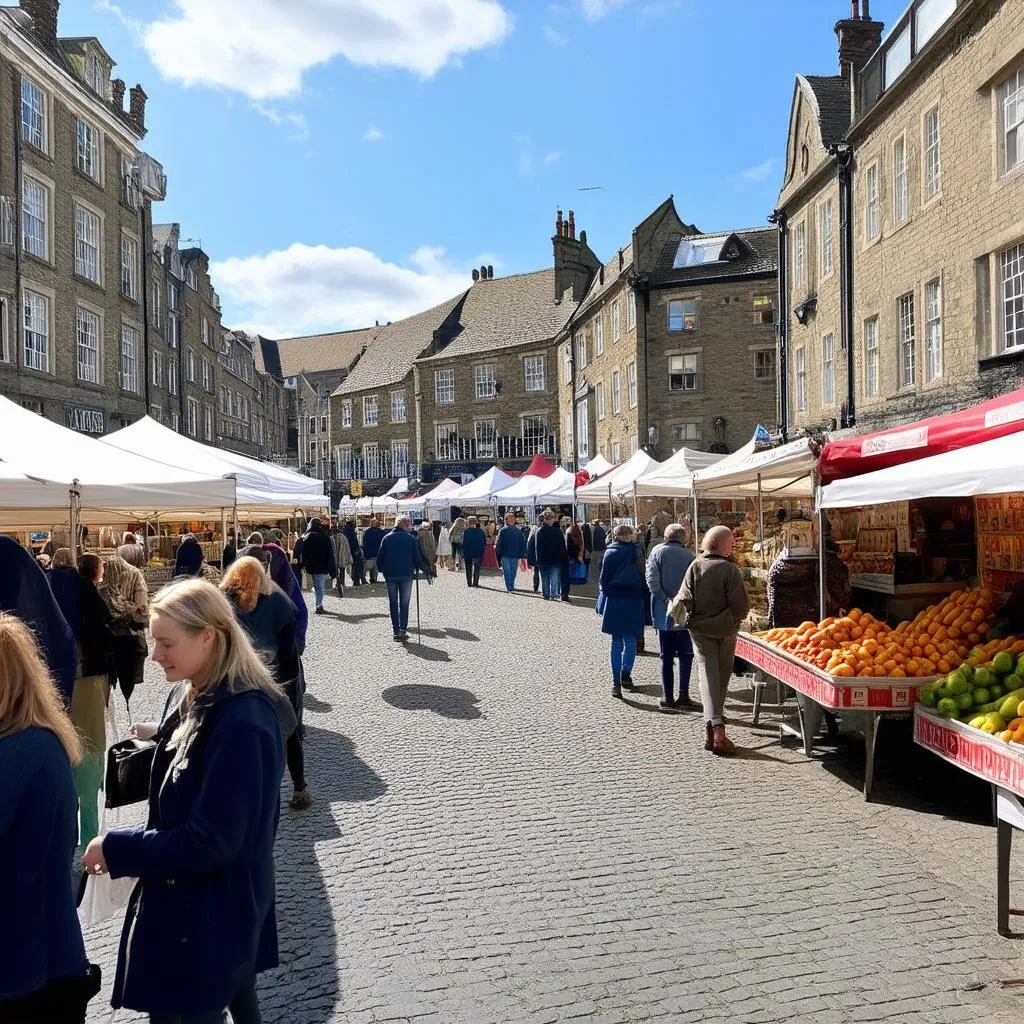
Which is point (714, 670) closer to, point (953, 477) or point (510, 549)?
point (953, 477)

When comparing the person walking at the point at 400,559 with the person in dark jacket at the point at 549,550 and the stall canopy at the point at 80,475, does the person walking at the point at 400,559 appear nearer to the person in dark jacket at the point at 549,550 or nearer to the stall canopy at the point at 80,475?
the stall canopy at the point at 80,475

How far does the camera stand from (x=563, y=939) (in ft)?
13.4

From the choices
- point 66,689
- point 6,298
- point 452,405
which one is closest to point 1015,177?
point 66,689

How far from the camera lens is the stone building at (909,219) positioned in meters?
13.6

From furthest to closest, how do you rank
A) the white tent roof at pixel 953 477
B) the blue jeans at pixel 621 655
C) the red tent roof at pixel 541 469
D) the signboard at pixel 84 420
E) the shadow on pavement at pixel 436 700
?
the red tent roof at pixel 541 469 → the signboard at pixel 84 420 → the blue jeans at pixel 621 655 → the shadow on pavement at pixel 436 700 → the white tent roof at pixel 953 477

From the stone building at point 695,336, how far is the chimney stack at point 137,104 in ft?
59.1

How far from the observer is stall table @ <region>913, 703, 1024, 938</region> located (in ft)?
13.3

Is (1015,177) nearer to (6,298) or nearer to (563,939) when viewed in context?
(563,939)

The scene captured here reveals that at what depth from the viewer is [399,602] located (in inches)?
537

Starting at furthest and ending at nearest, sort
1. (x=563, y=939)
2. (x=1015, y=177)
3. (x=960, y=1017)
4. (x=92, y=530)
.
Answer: (x=92, y=530) < (x=1015, y=177) < (x=563, y=939) < (x=960, y=1017)

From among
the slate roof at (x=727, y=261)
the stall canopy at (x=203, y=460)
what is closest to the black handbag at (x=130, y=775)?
the stall canopy at (x=203, y=460)

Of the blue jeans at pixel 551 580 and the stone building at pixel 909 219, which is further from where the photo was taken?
the blue jeans at pixel 551 580

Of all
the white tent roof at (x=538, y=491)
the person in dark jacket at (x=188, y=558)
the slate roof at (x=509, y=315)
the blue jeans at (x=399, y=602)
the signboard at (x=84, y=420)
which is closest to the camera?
the blue jeans at (x=399, y=602)

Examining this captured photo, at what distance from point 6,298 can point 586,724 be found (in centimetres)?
1941
